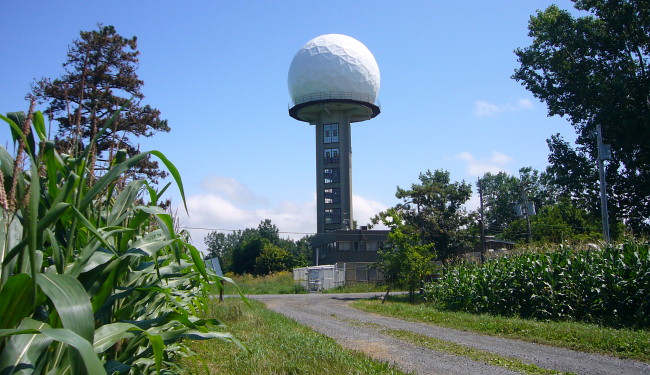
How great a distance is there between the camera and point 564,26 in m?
27.1

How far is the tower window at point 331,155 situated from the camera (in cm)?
5866

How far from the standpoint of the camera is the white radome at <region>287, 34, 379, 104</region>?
2040 inches

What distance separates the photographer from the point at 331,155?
2315 inches

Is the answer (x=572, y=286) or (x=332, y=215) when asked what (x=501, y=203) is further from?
(x=572, y=286)

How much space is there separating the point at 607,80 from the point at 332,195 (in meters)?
36.1

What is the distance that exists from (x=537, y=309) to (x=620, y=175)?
1549cm

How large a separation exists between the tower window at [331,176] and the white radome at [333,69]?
8705 mm

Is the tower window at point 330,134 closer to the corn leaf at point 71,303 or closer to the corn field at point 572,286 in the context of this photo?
the corn field at point 572,286

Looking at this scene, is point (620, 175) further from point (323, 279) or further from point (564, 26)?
point (323, 279)

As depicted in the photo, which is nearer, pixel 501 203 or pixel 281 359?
pixel 281 359

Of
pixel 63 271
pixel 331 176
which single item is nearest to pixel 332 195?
pixel 331 176

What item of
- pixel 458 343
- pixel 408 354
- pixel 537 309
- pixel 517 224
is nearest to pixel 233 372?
pixel 408 354

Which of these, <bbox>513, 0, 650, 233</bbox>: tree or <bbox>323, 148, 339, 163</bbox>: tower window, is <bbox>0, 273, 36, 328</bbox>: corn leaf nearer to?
<bbox>513, 0, 650, 233</bbox>: tree

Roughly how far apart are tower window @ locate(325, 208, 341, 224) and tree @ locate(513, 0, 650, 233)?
3239 cm
